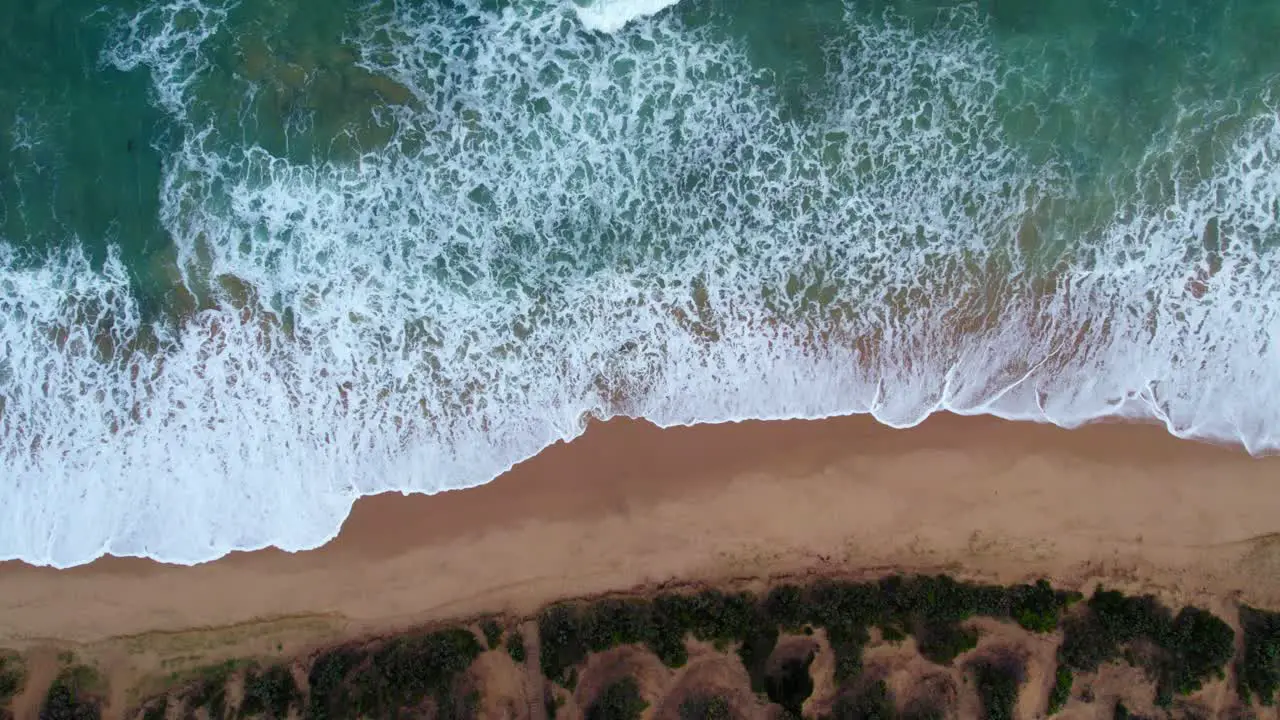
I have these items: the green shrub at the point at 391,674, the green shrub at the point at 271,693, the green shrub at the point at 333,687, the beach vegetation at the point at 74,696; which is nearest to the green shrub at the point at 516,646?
the green shrub at the point at 391,674

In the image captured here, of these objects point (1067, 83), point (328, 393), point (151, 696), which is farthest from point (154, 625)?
point (1067, 83)

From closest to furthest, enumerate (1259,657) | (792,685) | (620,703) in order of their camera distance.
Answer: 1. (620,703)
2. (1259,657)
3. (792,685)

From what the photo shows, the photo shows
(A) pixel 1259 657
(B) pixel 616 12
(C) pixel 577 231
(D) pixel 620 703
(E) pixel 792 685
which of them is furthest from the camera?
(B) pixel 616 12

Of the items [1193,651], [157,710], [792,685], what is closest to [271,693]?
[157,710]

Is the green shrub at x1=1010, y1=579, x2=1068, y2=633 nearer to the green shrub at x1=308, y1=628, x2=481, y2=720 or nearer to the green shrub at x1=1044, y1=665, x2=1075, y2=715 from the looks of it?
the green shrub at x1=1044, y1=665, x2=1075, y2=715

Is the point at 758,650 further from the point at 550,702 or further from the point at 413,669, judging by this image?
the point at 413,669

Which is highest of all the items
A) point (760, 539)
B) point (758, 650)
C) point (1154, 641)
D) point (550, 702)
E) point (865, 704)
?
point (760, 539)

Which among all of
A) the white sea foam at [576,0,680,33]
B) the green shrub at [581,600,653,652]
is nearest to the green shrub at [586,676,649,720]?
the green shrub at [581,600,653,652]
